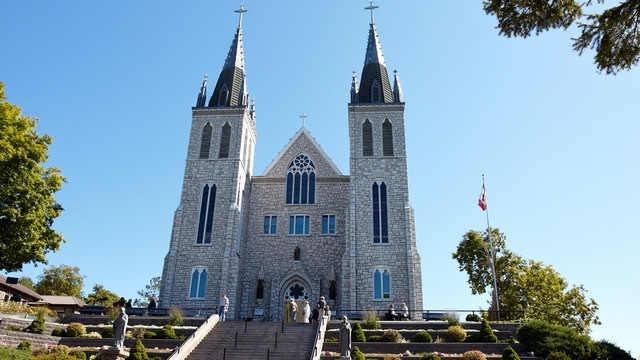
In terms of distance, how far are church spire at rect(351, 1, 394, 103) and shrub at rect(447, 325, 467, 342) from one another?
19212 mm

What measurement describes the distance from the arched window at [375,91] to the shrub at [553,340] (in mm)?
20565

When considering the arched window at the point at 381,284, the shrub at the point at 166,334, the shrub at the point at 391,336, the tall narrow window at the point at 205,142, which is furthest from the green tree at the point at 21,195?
the arched window at the point at 381,284

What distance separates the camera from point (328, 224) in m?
36.2

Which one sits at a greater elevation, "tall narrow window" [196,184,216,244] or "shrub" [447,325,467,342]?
"tall narrow window" [196,184,216,244]

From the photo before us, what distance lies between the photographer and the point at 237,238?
33.7 m

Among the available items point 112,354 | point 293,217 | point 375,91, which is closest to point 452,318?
point 293,217

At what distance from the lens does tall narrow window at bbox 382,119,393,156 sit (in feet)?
118

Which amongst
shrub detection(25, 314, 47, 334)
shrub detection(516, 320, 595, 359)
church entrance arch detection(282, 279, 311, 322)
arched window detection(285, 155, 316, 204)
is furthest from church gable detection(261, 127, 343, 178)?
shrub detection(25, 314, 47, 334)

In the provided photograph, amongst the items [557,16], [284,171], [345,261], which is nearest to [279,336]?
[345,261]

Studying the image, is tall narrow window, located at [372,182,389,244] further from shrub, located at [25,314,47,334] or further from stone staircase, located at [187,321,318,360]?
shrub, located at [25,314,47,334]

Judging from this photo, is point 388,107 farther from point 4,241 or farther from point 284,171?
point 4,241

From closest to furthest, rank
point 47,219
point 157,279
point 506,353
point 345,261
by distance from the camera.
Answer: point 506,353
point 47,219
point 345,261
point 157,279

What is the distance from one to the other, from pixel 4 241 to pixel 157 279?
31.7 m

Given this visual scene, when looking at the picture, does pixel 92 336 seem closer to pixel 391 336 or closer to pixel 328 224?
pixel 391 336
